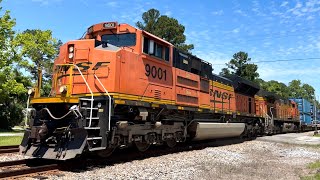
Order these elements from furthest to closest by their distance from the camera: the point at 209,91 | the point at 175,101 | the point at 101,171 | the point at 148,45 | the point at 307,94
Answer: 1. the point at 307,94
2. the point at 209,91
3. the point at 175,101
4. the point at 148,45
5. the point at 101,171

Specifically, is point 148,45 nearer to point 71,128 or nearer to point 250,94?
point 71,128

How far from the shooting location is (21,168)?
26.3ft

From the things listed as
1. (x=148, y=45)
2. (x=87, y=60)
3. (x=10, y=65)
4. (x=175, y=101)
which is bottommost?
(x=175, y=101)

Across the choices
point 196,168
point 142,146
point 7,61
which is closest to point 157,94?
point 142,146

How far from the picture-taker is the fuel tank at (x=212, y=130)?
13516mm

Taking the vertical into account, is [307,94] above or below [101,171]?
above

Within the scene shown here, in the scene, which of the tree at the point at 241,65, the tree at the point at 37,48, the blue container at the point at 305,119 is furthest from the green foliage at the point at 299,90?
the tree at the point at 37,48

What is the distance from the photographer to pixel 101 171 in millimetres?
7949

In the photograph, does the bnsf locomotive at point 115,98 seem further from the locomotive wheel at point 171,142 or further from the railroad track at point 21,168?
the railroad track at point 21,168

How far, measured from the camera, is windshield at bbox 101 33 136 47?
1016 cm

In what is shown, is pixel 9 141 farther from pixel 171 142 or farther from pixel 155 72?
pixel 155 72

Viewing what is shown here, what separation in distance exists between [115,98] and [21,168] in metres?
2.88

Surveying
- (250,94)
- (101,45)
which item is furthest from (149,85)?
(250,94)

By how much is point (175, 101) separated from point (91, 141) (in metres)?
4.32
